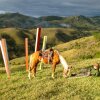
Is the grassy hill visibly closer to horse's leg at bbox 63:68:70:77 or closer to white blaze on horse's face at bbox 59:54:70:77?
horse's leg at bbox 63:68:70:77

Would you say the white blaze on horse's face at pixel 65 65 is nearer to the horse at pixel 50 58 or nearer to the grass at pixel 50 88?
the horse at pixel 50 58

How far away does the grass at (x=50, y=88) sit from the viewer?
23766mm

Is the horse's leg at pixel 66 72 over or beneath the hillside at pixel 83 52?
over

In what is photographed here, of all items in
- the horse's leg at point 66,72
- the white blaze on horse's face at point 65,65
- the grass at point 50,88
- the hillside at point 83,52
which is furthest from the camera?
the hillside at point 83,52

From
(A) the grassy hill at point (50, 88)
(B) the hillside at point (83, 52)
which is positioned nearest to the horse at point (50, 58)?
(A) the grassy hill at point (50, 88)

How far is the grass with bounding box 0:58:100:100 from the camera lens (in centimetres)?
2377

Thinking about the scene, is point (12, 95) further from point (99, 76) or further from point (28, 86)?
point (99, 76)

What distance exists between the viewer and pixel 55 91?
81.4ft

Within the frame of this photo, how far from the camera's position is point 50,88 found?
83.0ft

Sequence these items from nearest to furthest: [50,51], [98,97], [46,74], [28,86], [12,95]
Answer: [98,97] < [12,95] < [28,86] < [50,51] < [46,74]

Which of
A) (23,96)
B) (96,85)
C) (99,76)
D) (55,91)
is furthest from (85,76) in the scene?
(23,96)

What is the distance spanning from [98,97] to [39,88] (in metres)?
4.89

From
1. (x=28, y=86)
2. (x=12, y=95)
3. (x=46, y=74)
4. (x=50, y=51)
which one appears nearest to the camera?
(x=12, y=95)

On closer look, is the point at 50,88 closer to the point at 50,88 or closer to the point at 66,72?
the point at 50,88
